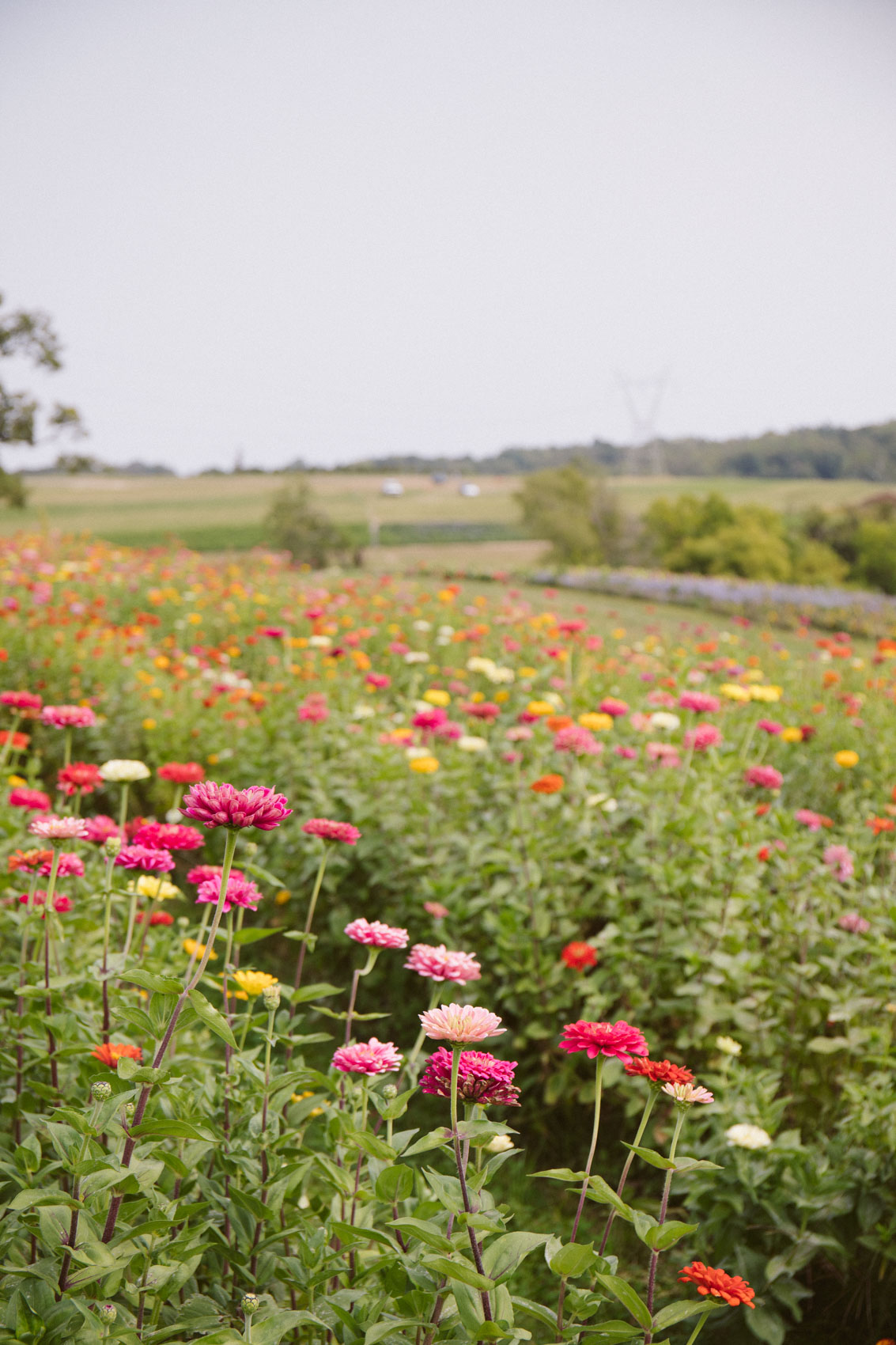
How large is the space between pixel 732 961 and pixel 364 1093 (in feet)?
4.72

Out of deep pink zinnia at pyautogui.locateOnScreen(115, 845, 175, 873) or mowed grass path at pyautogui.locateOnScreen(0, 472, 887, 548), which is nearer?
deep pink zinnia at pyautogui.locateOnScreen(115, 845, 175, 873)

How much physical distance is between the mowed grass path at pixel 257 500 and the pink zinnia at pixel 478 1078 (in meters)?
30.3

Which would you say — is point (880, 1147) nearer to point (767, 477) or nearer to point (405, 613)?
point (405, 613)

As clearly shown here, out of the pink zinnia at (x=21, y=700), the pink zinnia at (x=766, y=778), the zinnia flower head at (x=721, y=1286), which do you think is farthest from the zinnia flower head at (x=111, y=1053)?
the pink zinnia at (x=766, y=778)

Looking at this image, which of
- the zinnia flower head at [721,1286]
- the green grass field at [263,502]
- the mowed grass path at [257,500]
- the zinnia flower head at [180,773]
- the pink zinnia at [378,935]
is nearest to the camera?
the zinnia flower head at [721,1286]

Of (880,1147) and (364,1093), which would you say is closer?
(364,1093)

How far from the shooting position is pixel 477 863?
2820mm

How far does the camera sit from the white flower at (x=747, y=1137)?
181 centimetres

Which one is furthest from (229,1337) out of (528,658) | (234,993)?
(528,658)

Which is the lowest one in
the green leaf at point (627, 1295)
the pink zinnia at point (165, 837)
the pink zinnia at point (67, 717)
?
the green leaf at point (627, 1295)

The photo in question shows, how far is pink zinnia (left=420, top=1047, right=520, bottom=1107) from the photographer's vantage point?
994mm

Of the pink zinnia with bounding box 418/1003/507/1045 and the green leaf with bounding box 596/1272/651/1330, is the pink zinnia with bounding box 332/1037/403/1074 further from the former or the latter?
the green leaf with bounding box 596/1272/651/1330

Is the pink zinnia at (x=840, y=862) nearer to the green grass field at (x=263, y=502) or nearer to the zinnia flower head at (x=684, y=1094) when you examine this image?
the zinnia flower head at (x=684, y=1094)

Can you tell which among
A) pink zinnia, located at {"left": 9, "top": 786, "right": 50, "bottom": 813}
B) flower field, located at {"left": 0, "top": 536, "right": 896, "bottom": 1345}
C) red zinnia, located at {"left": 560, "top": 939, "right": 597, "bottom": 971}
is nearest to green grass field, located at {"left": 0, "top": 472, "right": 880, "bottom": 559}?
flower field, located at {"left": 0, "top": 536, "right": 896, "bottom": 1345}
